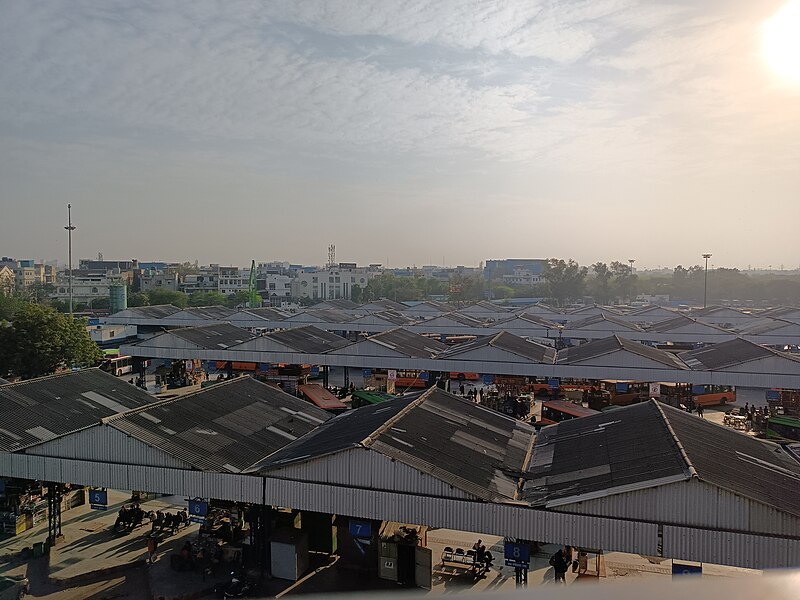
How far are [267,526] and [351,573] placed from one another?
1.49 m

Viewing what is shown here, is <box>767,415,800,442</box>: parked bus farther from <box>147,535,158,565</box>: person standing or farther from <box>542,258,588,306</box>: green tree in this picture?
<box>542,258,588,306</box>: green tree

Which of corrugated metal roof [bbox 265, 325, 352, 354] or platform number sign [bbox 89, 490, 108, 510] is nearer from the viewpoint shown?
platform number sign [bbox 89, 490, 108, 510]

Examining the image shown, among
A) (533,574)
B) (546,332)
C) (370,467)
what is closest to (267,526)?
(370,467)

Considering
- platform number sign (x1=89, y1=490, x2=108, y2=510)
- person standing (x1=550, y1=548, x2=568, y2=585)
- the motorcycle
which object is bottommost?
the motorcycle

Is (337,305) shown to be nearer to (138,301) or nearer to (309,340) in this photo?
(138,301)

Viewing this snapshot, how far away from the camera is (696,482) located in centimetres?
744

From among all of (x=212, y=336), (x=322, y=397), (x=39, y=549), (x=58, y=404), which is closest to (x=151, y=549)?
(x=39, y=549)

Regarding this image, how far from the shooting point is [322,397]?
70.3ft

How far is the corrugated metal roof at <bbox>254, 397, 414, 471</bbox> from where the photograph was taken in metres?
9.13

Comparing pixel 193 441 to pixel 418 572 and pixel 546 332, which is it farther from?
pixel 546 332

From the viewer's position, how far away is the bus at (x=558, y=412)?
18.8 m

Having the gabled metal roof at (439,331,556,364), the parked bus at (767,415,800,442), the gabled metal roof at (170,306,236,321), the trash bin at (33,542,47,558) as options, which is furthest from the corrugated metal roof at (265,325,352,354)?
the parked bus at (767,415,800,442)

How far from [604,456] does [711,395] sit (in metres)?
15.3

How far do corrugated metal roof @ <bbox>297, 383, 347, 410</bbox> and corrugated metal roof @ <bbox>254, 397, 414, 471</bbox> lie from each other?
7202mm
